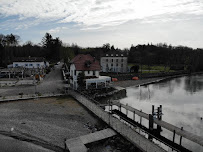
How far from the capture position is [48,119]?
20.6m

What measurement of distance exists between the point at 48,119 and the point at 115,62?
50.4 meters

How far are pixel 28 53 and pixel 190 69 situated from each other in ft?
276

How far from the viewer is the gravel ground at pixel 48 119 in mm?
16969

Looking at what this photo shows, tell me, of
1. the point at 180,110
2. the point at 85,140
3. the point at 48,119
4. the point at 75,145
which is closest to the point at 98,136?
the point at 85,140

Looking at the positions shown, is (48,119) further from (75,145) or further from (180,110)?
(180,110)

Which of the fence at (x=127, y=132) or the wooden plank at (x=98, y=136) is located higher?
the fence at (x=127, y=132)

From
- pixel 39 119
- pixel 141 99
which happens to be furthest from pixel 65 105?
pixel 141 99

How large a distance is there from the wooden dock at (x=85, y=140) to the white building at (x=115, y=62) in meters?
52.3

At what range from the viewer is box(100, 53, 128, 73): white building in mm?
67500

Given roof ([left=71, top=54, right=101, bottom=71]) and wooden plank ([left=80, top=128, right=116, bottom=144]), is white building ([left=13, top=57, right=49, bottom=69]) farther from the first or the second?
wooden plank ([left=80, top=128, right=116, bottom=144])

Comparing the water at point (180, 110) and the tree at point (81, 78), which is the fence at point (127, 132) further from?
the tree at point (81, 78)

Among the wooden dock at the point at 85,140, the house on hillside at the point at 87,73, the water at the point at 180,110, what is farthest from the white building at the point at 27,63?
the wooden dock at the point at 85,140

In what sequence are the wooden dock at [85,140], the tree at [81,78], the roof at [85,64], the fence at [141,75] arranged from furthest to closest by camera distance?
the fence at [141,75], the roof at [85,64], the tree at [81,78], the wooden dock at [85,140]

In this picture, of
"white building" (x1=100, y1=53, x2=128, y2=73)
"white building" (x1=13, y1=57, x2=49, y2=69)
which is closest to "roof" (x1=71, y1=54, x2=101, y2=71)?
"white building" (x1=13, y1=57, x2=49, y2=69)
